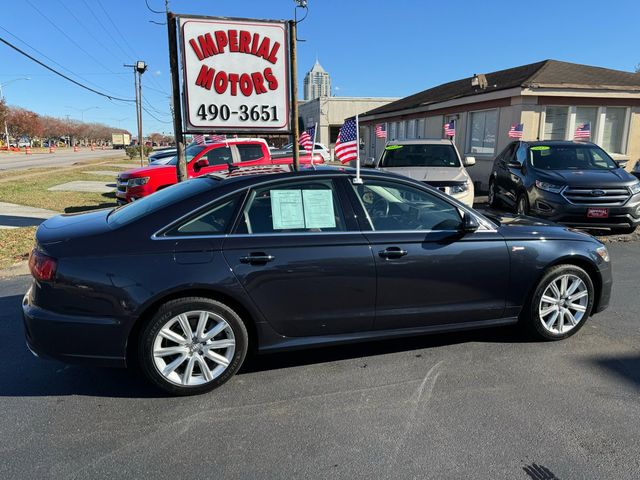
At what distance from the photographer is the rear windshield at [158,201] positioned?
3.46m

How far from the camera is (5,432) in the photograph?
9.55ft

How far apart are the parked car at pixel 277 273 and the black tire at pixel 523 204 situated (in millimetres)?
5510

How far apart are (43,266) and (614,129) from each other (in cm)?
1756

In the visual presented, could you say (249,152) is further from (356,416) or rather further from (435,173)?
(356,416)

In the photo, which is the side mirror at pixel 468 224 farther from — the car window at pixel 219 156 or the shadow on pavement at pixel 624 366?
the car window at pixel 219 156

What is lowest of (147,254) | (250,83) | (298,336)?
(298,336)

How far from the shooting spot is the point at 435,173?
358 inches

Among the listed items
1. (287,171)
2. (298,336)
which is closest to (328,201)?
(287,171)

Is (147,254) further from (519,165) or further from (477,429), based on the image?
(519,165)

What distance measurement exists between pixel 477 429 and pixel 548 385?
0.86 meters

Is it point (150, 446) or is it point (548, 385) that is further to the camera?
point (548, 385)

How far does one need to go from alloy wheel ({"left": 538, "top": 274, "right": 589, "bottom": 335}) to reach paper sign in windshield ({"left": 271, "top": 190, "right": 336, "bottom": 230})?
2.00 metres

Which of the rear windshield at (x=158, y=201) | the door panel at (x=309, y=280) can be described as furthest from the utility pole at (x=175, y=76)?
the door panel at (x=309, y=280)

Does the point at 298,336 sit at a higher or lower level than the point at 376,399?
higher
